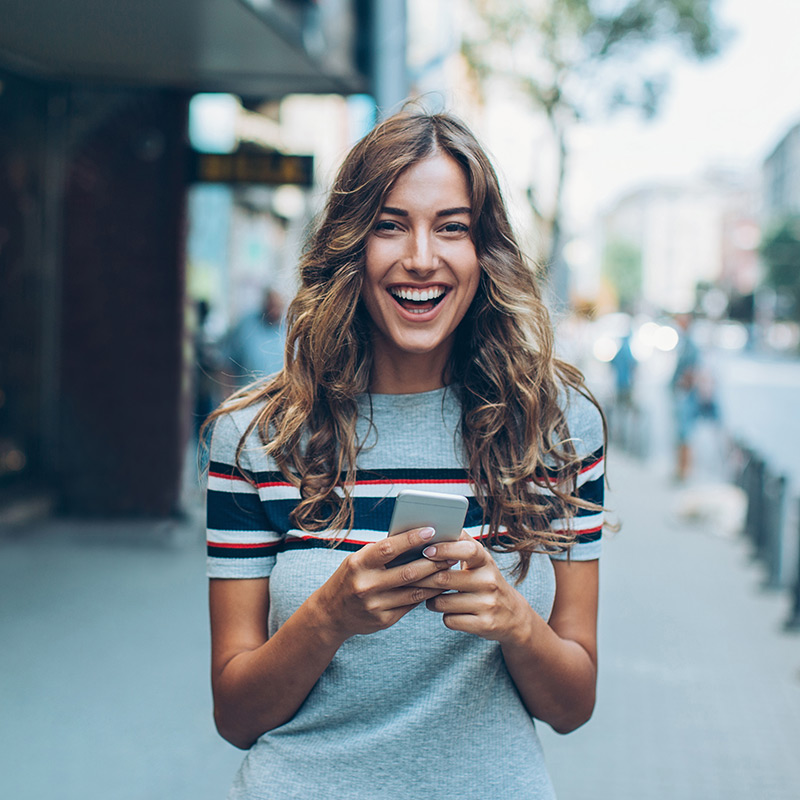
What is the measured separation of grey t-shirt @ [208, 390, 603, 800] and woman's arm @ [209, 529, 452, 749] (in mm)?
36

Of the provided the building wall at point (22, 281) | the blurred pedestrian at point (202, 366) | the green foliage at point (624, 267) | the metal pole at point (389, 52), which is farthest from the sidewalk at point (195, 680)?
the green foliage at point (624, 267)

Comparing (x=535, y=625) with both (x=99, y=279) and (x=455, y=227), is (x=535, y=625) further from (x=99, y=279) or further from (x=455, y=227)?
(x=99, y=279)

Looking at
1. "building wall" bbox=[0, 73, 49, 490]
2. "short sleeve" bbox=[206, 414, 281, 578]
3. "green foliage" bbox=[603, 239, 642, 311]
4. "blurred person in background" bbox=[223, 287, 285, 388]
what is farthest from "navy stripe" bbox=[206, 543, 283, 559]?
"green foliage" bbox=[603, 239, 642, 311]

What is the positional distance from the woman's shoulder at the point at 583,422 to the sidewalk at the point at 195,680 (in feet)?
9.14

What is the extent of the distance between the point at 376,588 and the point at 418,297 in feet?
1.86

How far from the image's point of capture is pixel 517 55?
1681cm

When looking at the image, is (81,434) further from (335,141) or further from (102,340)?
(335,141)

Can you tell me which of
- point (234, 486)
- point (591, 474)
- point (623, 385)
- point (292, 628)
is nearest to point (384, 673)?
point (292, 628)

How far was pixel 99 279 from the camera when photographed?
8.50m

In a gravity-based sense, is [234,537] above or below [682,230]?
below

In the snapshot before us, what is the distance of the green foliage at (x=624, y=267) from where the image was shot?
122 m

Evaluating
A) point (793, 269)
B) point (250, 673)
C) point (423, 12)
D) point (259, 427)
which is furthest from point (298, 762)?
point (793, 269)

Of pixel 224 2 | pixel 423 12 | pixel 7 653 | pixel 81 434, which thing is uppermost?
pixel 423 12

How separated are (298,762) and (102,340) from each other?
7372 mm
